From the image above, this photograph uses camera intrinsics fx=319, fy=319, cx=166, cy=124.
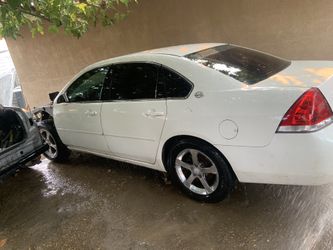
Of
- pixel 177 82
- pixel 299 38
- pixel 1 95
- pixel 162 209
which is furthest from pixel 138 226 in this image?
pixel 1 95

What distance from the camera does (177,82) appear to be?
10.1 feet

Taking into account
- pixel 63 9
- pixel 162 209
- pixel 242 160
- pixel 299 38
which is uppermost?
pixel 63 9

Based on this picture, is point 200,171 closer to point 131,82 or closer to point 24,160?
point 131,82

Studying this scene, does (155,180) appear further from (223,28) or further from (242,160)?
(223,28)

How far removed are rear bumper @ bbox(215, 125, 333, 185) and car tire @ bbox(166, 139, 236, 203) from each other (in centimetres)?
17

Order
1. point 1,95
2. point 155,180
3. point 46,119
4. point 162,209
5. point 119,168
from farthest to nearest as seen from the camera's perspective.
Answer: point 1,95, point 46,119, point 119,168, point 155,180, point 162,209

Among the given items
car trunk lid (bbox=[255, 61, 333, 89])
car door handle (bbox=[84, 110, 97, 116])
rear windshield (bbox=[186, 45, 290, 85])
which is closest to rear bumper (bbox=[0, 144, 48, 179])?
car door handle (bbox=[84, 110, 97, 116])

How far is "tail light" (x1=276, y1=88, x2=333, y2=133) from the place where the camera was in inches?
93.1

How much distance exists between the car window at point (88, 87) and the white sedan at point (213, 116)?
0.05 feet

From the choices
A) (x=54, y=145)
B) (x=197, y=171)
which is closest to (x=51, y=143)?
(x=54, y=145)

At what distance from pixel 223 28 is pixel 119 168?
3.40 meters

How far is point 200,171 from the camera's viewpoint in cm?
313

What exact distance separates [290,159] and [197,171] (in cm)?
97

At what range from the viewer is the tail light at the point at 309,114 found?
7.76ft
